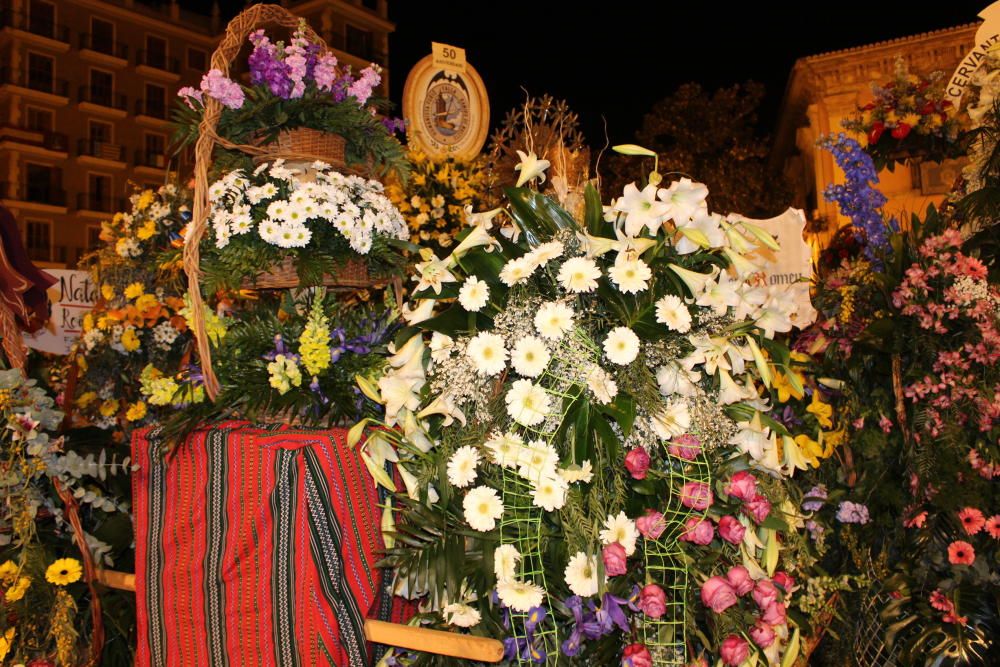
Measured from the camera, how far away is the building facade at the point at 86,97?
70.9 ft

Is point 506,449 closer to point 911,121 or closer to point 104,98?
point 911,121

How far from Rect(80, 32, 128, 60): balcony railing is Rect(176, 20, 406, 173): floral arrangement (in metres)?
24.6

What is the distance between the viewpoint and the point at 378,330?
2.04 meters

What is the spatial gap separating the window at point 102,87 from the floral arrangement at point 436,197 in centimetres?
2261

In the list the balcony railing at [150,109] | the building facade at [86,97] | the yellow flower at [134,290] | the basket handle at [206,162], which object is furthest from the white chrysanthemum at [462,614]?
the balcony railing at [150,109]

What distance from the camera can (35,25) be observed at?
72.4 feet

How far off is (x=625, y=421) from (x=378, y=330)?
0.87 metres

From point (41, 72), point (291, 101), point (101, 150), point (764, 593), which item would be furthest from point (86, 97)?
point (764, 593)

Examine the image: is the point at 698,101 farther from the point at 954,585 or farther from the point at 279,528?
the point at 279,528

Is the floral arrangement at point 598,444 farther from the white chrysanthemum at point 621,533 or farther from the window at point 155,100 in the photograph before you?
the window at point 155,100

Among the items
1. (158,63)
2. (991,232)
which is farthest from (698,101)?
(158,63)

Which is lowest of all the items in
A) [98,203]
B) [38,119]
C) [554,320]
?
[554,320]

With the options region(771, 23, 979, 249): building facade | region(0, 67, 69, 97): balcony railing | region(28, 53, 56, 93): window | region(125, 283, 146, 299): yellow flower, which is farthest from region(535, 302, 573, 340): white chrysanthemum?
region(28, 53, 56, 93): window

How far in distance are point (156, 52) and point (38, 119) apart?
13.6 feet
